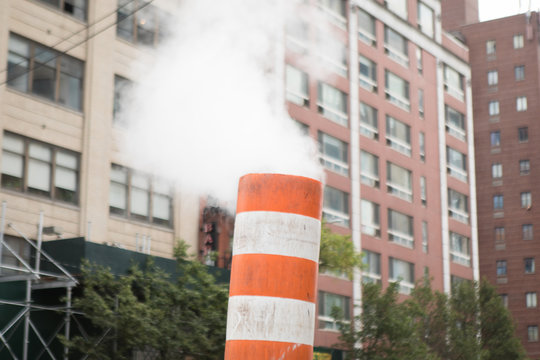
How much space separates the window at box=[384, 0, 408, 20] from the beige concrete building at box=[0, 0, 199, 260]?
69.7 ft

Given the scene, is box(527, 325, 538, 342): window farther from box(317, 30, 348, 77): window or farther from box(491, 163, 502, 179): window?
box(317, 30, 348, 77): window

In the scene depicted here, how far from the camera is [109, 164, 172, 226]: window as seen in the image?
1067 inches

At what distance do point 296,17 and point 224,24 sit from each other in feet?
40.5

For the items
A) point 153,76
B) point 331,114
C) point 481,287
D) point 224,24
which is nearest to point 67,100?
point 153,76

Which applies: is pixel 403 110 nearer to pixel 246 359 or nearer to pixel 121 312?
pixel 121 312

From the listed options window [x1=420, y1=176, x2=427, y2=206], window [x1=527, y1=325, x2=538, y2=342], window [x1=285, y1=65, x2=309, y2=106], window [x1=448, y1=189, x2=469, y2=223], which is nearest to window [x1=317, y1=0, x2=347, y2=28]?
window [x1=285, y1=65, x2=309, y2=106]

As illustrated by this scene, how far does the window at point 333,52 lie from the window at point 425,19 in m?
9.13

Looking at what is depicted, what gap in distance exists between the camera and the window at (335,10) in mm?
42219

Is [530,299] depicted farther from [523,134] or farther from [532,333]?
[523,134]

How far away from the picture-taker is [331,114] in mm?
41812

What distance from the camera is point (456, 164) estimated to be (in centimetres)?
5331

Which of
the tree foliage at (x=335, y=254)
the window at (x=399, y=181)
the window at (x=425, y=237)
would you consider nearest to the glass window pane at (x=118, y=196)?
the tree foliage at (x=335, y=254)

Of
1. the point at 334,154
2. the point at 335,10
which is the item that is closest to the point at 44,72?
the point at 334,154

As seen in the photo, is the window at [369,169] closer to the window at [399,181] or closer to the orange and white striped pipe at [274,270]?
the window at [399,181]
